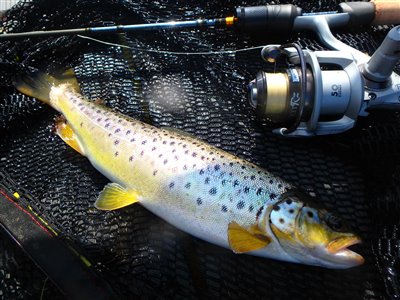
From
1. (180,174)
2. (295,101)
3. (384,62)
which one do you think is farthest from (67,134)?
(384,62)

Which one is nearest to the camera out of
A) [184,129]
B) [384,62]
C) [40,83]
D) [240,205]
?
[240,205]

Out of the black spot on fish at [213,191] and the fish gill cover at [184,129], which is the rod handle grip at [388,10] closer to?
the fish gill cover at [184,129]

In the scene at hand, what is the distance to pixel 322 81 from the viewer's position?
1.76 metres

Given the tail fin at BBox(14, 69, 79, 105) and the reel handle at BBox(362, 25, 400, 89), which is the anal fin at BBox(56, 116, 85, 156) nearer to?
the tail fin at BBox(14, 69, 79, 105)

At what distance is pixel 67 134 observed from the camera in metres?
2.07

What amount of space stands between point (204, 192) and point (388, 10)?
62.1 inches

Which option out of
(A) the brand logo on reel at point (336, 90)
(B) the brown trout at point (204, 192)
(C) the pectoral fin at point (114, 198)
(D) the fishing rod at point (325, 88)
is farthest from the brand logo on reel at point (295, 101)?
(C) the pectoral fin at point (114, 198)

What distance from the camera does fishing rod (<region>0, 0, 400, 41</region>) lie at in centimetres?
221

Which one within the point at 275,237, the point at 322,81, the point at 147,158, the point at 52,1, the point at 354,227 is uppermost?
the point at 52,1

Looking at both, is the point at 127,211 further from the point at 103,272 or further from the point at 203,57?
the point at 203,57

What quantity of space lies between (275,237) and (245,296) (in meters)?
0.29

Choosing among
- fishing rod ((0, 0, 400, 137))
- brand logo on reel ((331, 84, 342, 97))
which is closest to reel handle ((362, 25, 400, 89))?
fishing rod ((0, 0, 400, 137))

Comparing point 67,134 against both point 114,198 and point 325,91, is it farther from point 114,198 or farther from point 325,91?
point 325,91

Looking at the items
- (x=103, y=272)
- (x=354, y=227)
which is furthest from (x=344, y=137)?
(x=103, y=272)
